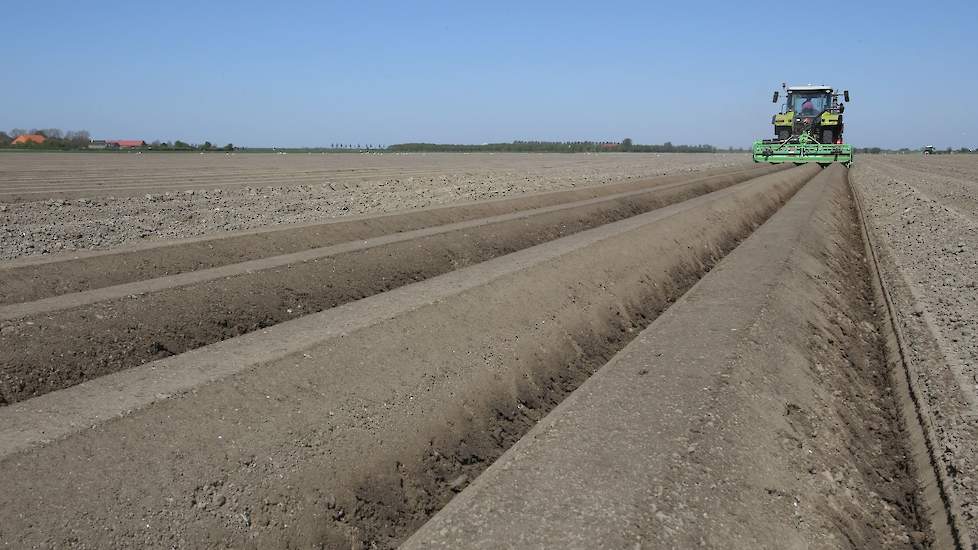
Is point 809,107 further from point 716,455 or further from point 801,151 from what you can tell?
point 716,455

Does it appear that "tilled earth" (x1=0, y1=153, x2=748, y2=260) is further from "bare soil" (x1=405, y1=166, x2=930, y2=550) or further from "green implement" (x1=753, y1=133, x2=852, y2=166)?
"green implement" (x1=753, y1=133, x2=852, y2=166)

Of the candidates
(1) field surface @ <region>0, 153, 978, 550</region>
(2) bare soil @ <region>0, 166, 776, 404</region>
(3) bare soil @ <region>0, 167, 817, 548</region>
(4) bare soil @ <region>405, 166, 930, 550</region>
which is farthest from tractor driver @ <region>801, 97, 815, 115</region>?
(3) bare soil @ <region>0, 167, 817, 548</region>

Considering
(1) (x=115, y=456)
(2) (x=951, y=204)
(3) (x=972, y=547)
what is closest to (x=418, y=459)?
(1) (x=115, y=456)

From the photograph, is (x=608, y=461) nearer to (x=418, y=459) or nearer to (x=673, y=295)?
(x=418, y=459)

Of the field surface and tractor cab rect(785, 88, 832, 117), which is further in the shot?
tractor cab rect(785, 88, 832, 117)

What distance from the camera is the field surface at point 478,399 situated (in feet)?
14.0

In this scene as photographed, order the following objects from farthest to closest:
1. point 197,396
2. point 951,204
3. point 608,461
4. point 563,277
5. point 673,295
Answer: point 951,204
point 673,295
point 563,277
point 197,396
point 608,461

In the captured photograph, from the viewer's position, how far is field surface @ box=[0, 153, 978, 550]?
14.0ft

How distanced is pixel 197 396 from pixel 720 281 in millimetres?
7271

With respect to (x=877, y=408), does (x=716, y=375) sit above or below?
above

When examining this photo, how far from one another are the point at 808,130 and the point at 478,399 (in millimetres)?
34896

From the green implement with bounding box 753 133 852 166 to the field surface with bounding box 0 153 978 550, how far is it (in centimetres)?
2494

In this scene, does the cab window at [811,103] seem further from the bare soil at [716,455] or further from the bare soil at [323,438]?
the bare soil at [323,438]

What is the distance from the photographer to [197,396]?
5.33 m
